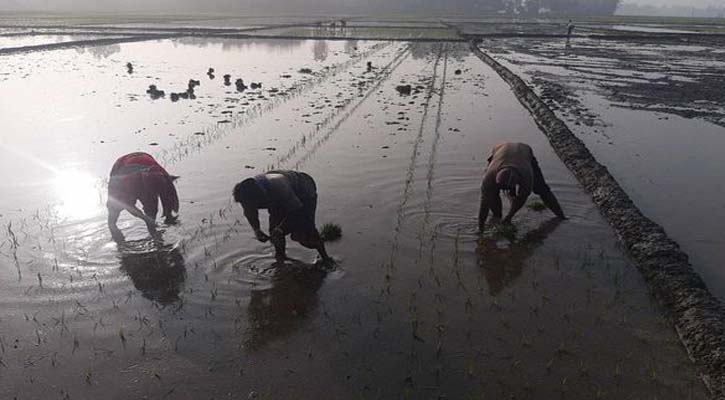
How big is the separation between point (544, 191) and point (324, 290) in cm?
342

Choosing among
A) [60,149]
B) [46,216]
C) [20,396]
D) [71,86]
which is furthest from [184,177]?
[71,86]

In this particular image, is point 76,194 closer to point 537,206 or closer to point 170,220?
point 170,220

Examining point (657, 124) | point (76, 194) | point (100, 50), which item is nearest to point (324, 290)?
point (76, 194)

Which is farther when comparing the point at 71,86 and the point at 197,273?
the point at 71,86

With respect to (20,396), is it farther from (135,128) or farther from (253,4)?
(253,4)

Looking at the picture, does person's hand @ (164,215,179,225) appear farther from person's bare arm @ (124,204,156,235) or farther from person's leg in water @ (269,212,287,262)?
person's leg in water @ (269,212,287,262)

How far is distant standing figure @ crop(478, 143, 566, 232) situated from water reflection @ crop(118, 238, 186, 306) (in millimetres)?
3601

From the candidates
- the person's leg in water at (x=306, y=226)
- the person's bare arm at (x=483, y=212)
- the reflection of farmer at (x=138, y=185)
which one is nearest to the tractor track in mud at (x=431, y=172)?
the person's bare arm at (x=483, y=212)

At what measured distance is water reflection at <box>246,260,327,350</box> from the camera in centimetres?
478

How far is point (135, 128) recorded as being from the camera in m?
12.0

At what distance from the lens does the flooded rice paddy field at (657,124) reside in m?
7.40

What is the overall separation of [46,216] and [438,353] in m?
5.49

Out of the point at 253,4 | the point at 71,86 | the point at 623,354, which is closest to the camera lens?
the point at 623,354

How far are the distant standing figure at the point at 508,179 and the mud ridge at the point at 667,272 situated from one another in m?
1.33
